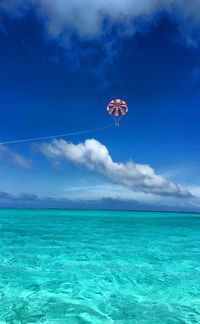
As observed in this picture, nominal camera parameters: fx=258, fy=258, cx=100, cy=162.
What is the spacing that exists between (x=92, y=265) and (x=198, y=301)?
15.6 feet

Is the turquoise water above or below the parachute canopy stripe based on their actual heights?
below

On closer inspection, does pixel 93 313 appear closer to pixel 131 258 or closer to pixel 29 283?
pixel 29 283

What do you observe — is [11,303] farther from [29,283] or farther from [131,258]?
[131,258]

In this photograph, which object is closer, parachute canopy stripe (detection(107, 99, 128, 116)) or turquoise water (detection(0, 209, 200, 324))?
turquoise water (detection(0, 209, 200, 324))

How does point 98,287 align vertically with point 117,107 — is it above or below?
below

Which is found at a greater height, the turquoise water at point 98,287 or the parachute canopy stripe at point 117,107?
the parachute canopy stripe at point 117,107

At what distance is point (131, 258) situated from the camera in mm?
12133

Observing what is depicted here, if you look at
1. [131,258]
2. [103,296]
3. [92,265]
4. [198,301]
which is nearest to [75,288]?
[103,296]

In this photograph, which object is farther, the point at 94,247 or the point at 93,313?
the point at 94,247

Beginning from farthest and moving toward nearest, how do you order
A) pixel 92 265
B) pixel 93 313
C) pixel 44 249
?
1. pixel 44 249
2. pixel 92 265
3. pixel 93 313

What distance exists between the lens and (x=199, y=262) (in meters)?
11.7

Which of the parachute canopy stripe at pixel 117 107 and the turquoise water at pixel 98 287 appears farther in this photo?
the parachute canopy stripe at pixel 117 107

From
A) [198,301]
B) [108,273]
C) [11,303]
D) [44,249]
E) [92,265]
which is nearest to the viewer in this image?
[11,303]

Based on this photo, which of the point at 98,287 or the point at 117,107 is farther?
the point at 117,107
